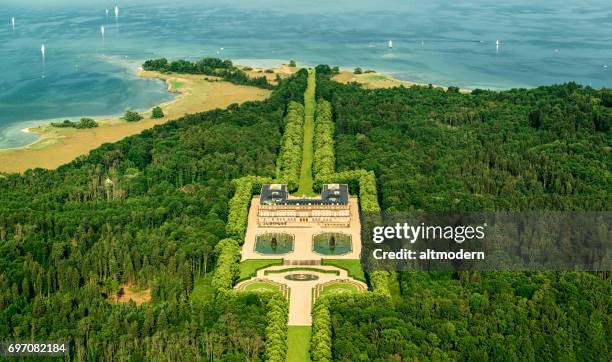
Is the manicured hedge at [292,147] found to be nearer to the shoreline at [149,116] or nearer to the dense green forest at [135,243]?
the dense green forest at [135,243]

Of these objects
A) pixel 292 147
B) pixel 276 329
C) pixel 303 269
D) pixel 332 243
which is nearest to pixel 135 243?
pixel 303 269

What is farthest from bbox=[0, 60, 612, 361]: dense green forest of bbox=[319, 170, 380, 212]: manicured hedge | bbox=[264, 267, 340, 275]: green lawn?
bbox=[264, 267, 340, 275]: green lawn

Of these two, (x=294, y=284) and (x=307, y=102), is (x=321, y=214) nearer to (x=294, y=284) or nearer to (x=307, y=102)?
(x=294, y=284)

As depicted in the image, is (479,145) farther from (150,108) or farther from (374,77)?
(150,108)

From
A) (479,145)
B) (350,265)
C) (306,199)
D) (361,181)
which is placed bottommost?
(350,265)

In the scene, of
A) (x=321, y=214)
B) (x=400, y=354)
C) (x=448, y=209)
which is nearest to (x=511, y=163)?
(x=448, y=209)

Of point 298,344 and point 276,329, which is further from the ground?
point 276,329
